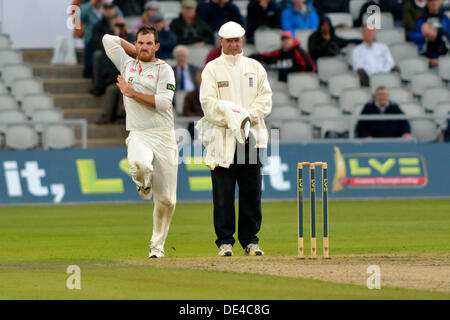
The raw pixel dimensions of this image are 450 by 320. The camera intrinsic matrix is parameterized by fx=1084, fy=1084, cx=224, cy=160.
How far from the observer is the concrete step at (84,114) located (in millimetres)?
25109

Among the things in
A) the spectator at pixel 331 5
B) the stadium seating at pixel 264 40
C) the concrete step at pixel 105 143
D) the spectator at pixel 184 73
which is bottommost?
the concrete step at pixel 105 143

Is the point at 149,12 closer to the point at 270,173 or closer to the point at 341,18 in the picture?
the point at 270,173

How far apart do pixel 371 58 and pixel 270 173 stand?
4.81 meters

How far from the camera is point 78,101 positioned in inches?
1006

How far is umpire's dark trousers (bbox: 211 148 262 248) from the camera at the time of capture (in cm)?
1264

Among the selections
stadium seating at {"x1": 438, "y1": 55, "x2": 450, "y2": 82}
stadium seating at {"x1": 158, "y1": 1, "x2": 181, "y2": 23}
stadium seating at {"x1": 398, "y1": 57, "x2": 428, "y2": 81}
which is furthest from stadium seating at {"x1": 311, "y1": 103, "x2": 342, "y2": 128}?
stadium seating at {"x1": 158, "y1": 1, "x2": 181, "y2": 23}

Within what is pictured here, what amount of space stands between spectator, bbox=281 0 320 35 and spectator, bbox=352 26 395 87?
1.69m

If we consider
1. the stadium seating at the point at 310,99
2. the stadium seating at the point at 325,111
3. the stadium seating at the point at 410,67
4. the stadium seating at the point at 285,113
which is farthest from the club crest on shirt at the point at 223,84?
the stadium seating at the point at 410,67

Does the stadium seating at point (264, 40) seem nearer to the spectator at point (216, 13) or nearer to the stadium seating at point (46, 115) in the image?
the spectator at point (216, 13)

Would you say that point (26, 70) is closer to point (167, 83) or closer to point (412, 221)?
point (412, 221)

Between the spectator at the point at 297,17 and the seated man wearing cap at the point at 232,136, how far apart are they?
14015mm

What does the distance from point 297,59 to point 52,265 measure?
14072 millimetres

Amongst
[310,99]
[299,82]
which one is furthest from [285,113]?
[299,82]
